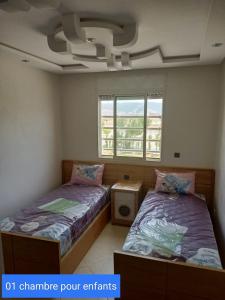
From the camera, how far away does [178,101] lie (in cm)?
336

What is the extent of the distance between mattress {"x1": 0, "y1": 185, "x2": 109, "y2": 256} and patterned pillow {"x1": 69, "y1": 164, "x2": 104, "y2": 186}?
151 millimetres

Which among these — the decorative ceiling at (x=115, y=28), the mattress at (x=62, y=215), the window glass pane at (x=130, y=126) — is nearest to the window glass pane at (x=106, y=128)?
the window glass pane at (x=130, y=126)

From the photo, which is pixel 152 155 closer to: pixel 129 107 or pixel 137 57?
pixel 129 107

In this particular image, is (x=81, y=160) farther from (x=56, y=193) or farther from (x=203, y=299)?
(x=203, y=299)

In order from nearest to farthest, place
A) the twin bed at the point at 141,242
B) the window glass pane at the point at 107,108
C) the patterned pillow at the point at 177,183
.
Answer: the twin bed at the point at 141,242, the patterned pillow at the point at 177,183, the window glass pane at the point at 107,108

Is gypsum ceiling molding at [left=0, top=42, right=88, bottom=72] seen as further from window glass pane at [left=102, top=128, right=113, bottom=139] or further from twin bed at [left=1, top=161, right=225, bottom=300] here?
twin bed at [left=1, top=161, right=225, bottom=300]

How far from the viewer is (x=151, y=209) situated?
2.75m

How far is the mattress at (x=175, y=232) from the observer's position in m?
1.83

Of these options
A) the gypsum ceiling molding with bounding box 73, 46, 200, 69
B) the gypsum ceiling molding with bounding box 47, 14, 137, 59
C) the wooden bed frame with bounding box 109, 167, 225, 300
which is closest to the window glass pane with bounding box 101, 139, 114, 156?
the gypsum ceiling molding with bounding box 73, 46, 200, 69

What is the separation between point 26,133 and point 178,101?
2361mm

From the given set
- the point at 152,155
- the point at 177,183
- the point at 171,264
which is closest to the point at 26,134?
the point at 152,155

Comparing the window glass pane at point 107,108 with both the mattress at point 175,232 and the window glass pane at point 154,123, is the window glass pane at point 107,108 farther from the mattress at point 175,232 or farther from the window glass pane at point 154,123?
the mattress at point 175,232

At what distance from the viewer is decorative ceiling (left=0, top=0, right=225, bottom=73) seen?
5.04 ft

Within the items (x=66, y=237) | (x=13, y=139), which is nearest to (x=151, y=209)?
(x=66, y=237)
